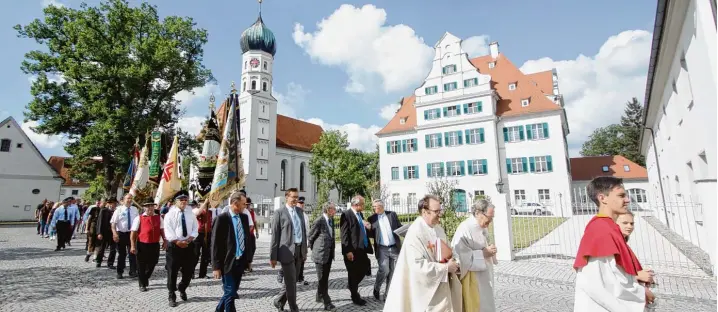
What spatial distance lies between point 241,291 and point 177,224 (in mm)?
1918

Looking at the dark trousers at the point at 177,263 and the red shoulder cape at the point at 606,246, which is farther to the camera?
the dark trousers at the point at 177,263

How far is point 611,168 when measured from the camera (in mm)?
35531

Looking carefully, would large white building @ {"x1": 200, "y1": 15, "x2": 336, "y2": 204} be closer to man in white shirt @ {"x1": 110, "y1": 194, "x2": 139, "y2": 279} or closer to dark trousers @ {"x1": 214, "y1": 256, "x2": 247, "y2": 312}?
man in white shirt @ {"x1": 110, "y1": 194, "x2": 139, "y2": 279}

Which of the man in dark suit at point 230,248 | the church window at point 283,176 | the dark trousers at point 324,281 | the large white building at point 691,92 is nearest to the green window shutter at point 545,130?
the large white building at point 691,92

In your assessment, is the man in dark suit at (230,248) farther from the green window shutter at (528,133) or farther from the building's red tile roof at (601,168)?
the building's red tile roof at (601,168)

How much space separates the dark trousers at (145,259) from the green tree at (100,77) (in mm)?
16548

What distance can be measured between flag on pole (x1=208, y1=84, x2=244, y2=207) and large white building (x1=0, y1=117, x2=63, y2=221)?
3788 centimetres

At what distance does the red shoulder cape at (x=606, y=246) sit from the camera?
2500mm

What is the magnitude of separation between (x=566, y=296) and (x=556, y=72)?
3598 centimetres

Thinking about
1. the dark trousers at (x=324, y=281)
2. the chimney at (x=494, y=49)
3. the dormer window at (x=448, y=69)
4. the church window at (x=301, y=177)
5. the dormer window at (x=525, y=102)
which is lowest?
the dark trousers at (x=324, y=281)

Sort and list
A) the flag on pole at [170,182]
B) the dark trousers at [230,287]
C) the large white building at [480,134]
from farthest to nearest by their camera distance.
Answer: the large white building at [480,134] < the flag on pole at [170,182] < the dark trousers at [230,287]

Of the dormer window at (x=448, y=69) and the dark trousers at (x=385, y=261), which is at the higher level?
the dormer window at (x=448, y=69)

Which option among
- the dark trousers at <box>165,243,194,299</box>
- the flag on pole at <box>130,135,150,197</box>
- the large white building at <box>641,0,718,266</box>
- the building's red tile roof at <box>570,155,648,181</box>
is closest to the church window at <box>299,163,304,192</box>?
the building's red tile roof at <box>570,155,648,181</box>

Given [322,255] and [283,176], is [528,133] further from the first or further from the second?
[283,176]
